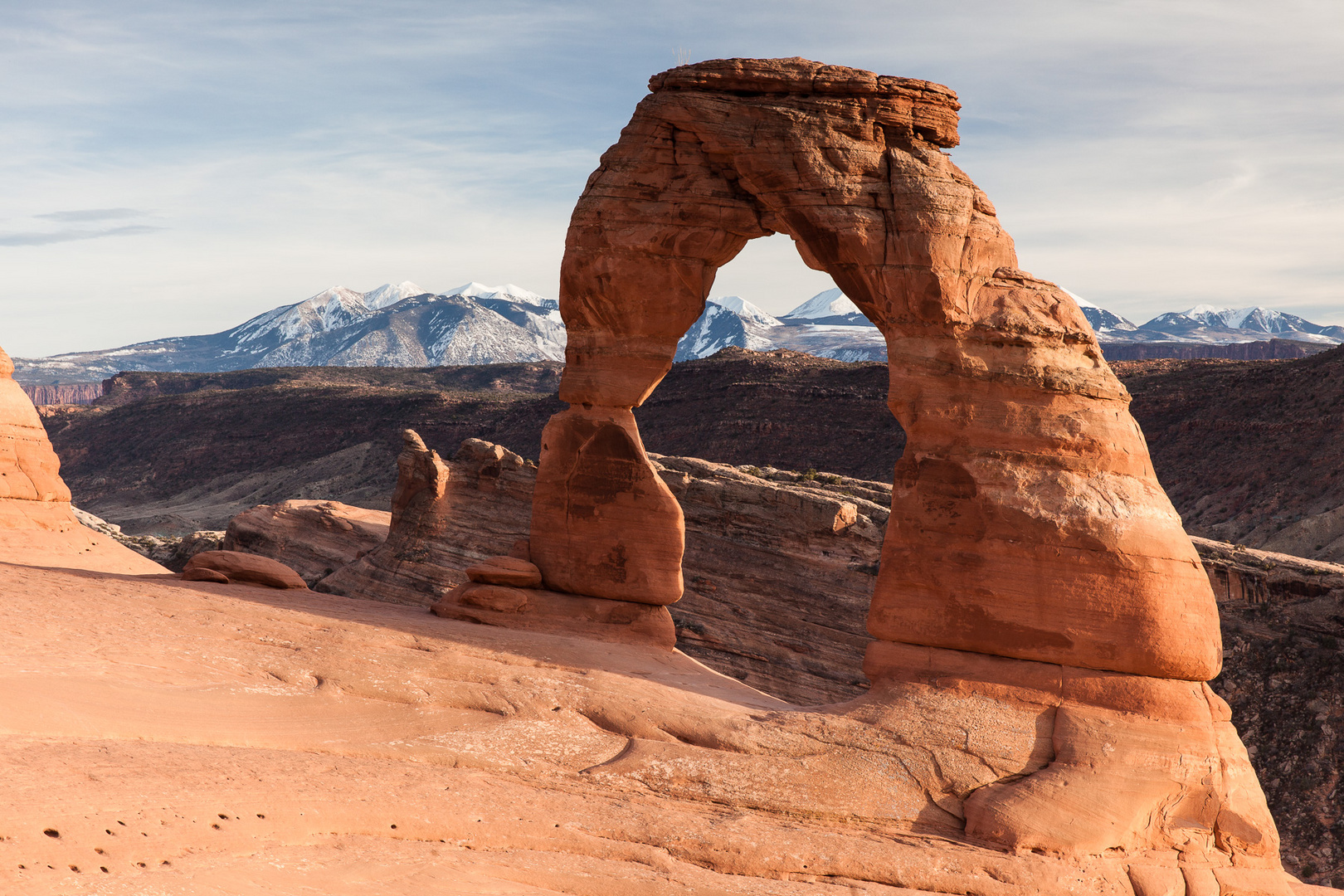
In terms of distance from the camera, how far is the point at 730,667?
21.7 meters

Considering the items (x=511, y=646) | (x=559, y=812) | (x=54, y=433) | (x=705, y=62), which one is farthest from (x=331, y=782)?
(x=54, y=433)

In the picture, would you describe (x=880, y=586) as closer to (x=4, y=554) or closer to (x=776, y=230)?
(x=776, y=230)

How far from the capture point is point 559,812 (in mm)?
9578

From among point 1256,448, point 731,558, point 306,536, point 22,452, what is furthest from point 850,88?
point 1256,448

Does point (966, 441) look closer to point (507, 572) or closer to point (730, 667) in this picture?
point (507, 572)

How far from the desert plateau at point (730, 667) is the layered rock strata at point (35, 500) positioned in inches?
3.1

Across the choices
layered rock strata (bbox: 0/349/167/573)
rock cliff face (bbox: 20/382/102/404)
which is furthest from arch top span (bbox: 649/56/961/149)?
rock cliff face (bbox: 20/382/102/404)

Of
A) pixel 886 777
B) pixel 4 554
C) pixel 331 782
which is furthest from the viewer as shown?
pixel 4 554

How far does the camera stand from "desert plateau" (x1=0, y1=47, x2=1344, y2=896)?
8.84 m

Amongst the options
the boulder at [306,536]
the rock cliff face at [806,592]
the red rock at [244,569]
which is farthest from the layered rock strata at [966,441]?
the boulder at [306,536]

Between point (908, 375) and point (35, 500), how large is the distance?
647 inches

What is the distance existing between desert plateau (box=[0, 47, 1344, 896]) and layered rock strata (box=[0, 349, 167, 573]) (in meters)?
0.08

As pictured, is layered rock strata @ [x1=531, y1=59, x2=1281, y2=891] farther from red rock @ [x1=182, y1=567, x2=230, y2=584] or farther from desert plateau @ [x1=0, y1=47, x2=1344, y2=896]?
red rock @ [x1=182, y1=567, x2=230, y2=584]

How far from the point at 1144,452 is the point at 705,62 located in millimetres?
7578
